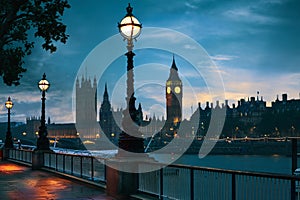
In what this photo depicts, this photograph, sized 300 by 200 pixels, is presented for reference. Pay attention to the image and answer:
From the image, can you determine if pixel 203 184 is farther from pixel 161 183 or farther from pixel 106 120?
pixel 106 120

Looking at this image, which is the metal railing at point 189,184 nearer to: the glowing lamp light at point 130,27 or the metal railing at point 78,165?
the metal railing at point 78,165

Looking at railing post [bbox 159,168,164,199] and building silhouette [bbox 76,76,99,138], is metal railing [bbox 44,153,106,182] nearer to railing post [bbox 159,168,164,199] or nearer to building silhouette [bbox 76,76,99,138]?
railing post [bbox 159,168,164,199]

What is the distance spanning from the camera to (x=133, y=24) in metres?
13.7

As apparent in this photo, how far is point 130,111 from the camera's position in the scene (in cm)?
1409

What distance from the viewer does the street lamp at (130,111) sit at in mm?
13758

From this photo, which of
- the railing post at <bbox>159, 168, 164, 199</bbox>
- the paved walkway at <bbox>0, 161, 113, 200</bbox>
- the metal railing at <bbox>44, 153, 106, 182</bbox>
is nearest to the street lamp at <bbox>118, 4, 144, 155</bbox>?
the railing post at <bbox>159, 168, 164, 199</bbox>

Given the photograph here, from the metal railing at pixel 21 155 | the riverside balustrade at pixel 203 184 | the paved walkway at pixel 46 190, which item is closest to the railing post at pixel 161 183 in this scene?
the riverside balustrade at pixel 203 184

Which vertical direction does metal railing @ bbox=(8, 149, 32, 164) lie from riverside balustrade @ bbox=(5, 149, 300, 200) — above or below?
below

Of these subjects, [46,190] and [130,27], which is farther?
[46,190]

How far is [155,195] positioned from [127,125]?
7.74 ft

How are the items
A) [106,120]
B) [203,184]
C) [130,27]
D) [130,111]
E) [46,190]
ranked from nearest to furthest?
[203,184], [130,27], [130,111], [46,190], [106,120]

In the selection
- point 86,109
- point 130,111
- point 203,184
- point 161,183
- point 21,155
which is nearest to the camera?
point 203,184

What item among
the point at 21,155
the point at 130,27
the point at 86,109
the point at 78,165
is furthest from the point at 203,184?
the point at 86,109

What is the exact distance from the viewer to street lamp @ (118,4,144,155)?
1376cm
